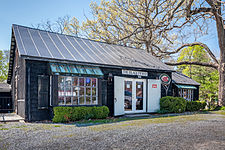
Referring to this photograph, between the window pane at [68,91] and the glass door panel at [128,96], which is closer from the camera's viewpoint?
the window pane at [68,91]

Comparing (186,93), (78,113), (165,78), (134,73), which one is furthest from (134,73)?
(186,93)

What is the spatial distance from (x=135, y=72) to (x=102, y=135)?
630cm

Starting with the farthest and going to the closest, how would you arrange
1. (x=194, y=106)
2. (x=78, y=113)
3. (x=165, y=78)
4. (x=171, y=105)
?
1. (x=194, y=106)
2. (x=165, y=78)
3. (x=171, y=105)
4. (x=78, y=113)

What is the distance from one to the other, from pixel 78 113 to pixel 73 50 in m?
3.37

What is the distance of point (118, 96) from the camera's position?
1081 centimetres

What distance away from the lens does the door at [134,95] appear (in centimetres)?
1159

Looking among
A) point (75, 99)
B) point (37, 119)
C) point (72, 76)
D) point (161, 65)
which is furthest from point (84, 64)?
point (161, 65)

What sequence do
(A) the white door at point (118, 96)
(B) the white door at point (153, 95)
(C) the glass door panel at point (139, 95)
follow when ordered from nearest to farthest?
(A) the white door at point (118, 96), (C) the glass door panel at point (139, 95), (B) the white door at point (153, 95)

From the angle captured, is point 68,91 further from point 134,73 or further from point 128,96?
point 134,73

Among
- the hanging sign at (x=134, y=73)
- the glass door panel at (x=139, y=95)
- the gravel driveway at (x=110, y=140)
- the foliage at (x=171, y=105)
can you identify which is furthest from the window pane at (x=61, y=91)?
the foliage at (x=171, y=105)

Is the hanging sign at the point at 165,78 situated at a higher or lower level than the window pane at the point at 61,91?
higher

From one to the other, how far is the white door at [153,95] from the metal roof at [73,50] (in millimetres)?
912

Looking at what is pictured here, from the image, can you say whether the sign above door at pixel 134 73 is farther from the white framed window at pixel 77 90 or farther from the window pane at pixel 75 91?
the window pane at pixel 75 91

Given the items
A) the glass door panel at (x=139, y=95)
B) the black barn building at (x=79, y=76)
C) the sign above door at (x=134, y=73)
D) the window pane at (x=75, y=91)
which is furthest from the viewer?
the glass door panel at (x=139, y=95)
